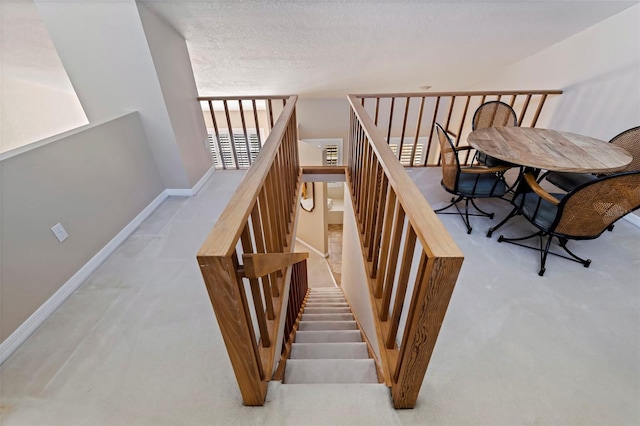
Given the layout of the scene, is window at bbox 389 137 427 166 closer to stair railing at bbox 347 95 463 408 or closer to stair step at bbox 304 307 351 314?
stair step at bbox 304 307 351 314

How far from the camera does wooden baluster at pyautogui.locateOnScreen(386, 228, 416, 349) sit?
88 centimetres

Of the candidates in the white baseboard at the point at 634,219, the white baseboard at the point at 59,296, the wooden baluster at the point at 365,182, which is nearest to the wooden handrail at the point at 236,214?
the wooden baluster at the point at 365,182

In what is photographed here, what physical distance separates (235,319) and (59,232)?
1712 millimetres

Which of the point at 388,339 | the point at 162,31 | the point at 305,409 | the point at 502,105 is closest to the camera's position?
the point at 305,409

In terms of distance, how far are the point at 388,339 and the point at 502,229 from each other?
70.0 inches

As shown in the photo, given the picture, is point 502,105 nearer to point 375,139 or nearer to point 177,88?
point 375,139

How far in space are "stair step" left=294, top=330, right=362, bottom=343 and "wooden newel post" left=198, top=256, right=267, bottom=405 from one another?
3.38ft

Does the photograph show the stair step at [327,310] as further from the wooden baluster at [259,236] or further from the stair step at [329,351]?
the wooden baluster at [259,236]

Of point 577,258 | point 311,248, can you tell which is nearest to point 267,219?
point 577,258

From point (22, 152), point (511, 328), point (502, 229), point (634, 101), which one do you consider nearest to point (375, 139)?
point (511, 328)

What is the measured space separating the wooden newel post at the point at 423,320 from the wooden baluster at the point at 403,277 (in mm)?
150

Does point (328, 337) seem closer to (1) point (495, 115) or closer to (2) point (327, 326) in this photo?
(2) point (327, 326)

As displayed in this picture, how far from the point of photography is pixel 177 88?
102 inches

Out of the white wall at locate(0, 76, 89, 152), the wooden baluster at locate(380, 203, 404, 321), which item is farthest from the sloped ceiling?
the wooden baluster at locate(380, 203, 404, 321)
